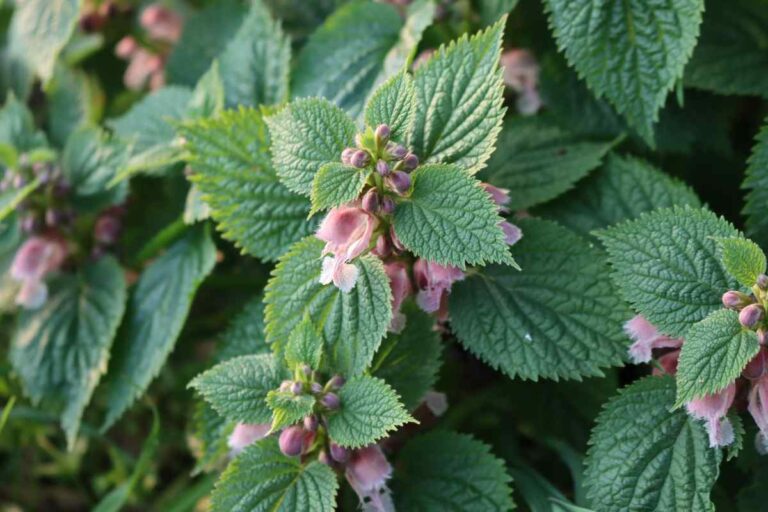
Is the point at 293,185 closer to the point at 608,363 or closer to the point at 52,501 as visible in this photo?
the point at 608,363

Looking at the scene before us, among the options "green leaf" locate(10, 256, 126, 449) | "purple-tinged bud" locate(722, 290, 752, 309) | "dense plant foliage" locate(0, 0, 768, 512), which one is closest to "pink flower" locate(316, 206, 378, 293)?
"dense plant foliage" locate(0, 0, 768, 512)

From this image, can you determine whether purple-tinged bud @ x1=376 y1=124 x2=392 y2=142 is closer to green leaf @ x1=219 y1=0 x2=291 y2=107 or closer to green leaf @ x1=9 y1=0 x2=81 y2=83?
green leaf @ x1=219 y1=0 x2=291 y2=107

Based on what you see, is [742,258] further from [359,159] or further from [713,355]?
[359,159]

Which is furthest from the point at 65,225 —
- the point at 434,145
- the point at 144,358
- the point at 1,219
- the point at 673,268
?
the point at 673,268

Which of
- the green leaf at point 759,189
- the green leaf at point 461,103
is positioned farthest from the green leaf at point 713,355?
the green leaf at point 461,103

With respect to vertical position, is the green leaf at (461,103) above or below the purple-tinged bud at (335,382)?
above

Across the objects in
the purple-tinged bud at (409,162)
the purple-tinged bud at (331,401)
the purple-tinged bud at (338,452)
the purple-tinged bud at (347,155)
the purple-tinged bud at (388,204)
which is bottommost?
the purple-tinged bud at (338,452)

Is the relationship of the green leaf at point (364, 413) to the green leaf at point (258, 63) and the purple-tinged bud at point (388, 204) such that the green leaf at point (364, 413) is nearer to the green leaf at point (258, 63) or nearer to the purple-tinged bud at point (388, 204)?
the purple-tinged bud at point (388, 204)
